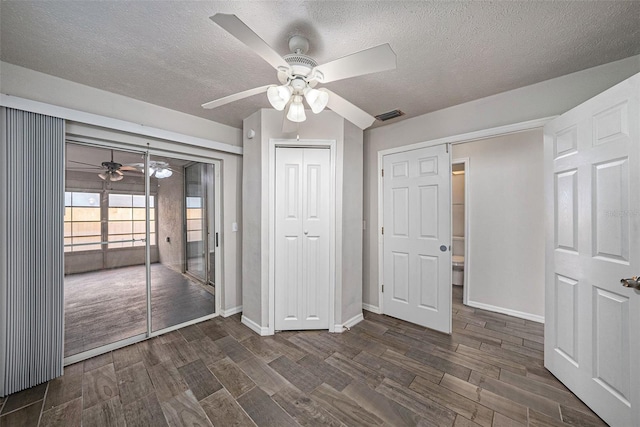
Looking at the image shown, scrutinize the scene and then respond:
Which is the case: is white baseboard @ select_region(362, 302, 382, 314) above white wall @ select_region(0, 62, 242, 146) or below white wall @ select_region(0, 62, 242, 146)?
below

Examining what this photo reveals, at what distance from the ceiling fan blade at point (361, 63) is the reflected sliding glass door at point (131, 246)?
89.2 inches

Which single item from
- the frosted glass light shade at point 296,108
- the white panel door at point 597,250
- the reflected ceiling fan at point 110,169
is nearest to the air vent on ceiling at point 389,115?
the white panel door at point 597,250

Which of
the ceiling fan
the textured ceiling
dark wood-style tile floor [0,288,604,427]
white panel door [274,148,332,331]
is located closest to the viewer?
the ceiling fan

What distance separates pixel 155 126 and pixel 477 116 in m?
3.28

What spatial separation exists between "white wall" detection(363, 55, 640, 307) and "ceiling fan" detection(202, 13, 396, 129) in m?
1.38

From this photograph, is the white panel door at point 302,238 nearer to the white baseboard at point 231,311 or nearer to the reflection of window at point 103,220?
the white baseboard at point 231,311

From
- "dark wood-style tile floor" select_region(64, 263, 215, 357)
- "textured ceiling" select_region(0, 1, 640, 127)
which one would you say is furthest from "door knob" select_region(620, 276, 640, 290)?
"dark wood-style tile floor" select_region(64, 263, 215, 357)

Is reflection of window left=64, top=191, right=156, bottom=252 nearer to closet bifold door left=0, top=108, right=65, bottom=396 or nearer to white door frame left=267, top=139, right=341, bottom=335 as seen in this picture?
closet bifold door left=0, top=108, right=65, bottom=396

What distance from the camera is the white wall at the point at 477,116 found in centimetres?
192

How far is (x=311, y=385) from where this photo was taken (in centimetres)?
189

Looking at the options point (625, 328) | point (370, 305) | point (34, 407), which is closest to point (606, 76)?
point (625, 328)

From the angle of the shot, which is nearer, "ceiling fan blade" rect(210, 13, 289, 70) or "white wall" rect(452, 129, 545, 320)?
"ceiling fan blade" rect(210, 13, 289, 70)

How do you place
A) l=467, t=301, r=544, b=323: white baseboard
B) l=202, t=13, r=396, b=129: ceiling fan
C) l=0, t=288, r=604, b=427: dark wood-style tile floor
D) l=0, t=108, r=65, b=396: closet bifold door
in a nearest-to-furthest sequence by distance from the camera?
l=202, t=13, r=396, b=129: ceiling fan → l=0, t=288, r=604, b=427: dark wood-style tile floor → l=0, t=108, r=65, b=396: closet bifold door → l=467, t=301, r=544, b=323: white baseboard

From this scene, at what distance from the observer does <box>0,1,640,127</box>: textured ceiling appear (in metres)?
1.37
